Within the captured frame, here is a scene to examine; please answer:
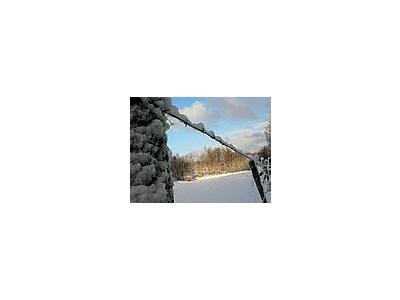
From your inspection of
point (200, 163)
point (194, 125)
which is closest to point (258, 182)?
point (200, 163)

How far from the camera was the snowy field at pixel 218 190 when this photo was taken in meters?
4.17

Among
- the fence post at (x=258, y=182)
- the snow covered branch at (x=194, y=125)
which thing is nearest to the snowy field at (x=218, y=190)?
the fence post at (x=258, y=182)

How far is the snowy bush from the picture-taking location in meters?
4.18

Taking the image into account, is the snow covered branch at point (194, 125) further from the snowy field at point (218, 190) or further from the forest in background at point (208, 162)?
the snowy field at point (218, 190)

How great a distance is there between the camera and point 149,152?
421 centimetres

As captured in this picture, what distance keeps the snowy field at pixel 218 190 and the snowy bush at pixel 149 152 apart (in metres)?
0.10

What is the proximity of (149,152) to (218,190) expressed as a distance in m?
0.50

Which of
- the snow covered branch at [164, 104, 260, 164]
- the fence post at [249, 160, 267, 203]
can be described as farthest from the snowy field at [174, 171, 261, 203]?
the snow covered branch at [164, 104, 260, 164]

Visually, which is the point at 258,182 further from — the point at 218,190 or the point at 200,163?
the point at 200,163

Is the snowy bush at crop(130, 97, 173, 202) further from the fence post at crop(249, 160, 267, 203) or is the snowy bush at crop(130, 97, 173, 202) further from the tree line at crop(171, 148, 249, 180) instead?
the fence post at crop(249, 160, 267, 203)

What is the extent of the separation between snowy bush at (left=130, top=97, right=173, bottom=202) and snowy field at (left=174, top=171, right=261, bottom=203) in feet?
0.32
